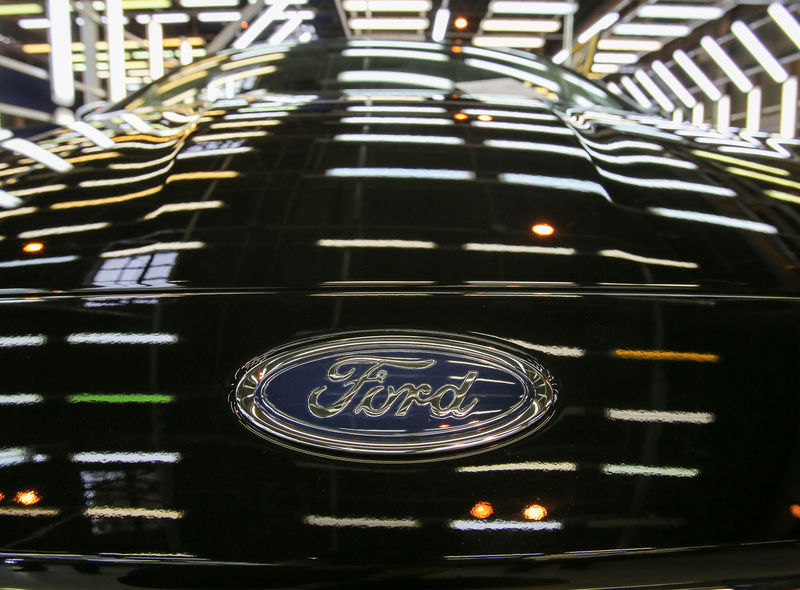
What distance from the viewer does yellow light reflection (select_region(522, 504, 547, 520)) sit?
1.80ft

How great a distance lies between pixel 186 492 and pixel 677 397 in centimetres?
43

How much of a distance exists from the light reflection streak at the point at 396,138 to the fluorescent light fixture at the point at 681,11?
1025cm

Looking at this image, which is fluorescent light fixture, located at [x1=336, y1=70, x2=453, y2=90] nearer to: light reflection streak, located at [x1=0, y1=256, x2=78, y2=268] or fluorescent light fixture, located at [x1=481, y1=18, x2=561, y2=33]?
light reflection streak, located at [x1=0, y1=256, x2=78, y2=268]

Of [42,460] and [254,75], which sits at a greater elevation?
[254,75]

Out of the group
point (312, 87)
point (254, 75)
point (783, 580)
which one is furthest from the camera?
point (254, 75)

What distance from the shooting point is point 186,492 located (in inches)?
22.0

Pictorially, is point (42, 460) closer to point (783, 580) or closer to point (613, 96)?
point (783, 580)

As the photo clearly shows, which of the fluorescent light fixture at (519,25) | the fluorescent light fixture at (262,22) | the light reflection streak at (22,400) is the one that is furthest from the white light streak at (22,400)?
the fluorescent light fixture at (519,25)

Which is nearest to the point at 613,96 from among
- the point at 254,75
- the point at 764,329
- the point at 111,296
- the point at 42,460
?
the point at 254,75

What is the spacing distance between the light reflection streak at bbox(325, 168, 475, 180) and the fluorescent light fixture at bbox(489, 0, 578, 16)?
9696 mm

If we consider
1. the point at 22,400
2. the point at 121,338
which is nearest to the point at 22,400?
the point at 22,400

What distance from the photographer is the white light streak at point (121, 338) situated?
61 cm

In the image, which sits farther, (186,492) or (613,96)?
(613,96)

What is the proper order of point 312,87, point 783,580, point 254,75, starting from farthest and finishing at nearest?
point 254,75, point 312,87, point 783,580
